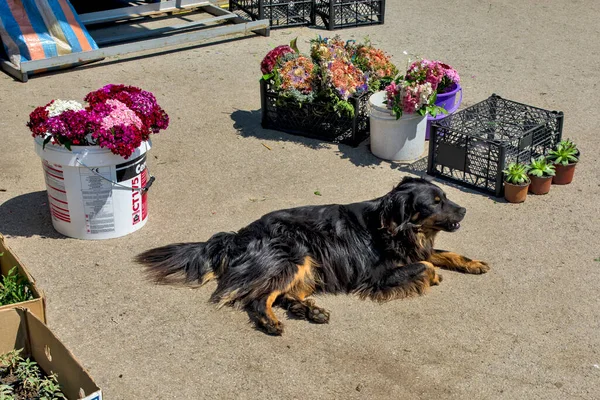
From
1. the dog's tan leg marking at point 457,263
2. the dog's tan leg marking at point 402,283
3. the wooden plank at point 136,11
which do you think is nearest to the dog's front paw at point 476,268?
the dog's tan leg marking at point 457,263

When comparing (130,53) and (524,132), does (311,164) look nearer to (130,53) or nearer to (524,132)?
(524,132)

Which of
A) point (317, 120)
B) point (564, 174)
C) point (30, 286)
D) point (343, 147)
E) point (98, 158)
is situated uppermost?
point (98, 158)

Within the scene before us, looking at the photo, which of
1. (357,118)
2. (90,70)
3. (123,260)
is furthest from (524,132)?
(90,70)

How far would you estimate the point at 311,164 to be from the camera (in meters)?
7.96

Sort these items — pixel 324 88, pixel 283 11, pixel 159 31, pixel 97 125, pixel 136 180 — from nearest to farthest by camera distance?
pixel 97 125 < pixel 136 180 < pixel 324 88 < pixel 159 31 < pixel 283 11

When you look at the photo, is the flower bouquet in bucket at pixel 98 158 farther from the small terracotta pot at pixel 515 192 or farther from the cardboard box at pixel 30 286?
the small terracotta pot at pixel 515 192

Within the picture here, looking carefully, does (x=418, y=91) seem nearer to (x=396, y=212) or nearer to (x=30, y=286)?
(x=396, y=212)

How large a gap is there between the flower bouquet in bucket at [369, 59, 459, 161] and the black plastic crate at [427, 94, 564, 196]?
10.1 inches

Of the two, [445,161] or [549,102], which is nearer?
[445,161]

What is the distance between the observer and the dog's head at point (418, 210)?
18.5 ft

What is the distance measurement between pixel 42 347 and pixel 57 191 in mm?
2047

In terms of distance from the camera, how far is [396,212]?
18.6ft

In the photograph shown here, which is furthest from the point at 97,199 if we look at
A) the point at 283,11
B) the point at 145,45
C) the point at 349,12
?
the point at 349,12

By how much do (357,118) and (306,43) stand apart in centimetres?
352
